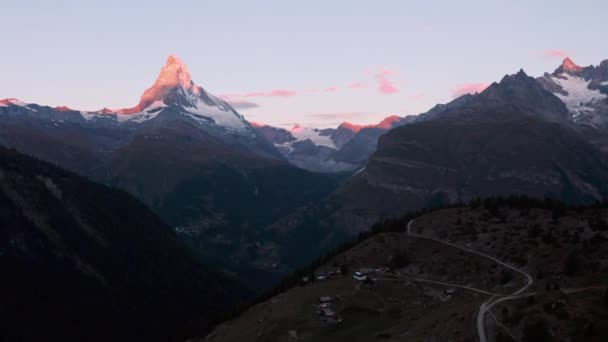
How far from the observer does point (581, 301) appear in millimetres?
103562

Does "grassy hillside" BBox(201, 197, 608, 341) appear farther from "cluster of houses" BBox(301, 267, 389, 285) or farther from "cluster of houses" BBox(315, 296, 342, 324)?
"cluster of houses" BBox(301, 267, 389, 285)

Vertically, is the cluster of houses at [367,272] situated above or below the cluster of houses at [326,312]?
above

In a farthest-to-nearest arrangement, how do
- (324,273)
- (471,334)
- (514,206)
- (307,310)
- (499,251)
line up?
(514,206) → (324,273) → (499,251) → (307,310) → (471,334)

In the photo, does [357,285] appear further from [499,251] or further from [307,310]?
[499,251]

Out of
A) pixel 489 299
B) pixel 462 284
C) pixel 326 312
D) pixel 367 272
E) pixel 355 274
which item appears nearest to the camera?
pixel 489 299

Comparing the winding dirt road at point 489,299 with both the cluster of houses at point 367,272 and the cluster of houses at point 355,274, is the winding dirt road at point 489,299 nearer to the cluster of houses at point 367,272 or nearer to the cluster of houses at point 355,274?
the cluster of houses at point 367,272

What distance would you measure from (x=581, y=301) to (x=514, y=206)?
87.4 meters

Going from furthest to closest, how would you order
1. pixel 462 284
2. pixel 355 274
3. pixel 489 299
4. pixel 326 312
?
pixel 355 274, pixel 462 284, pixel 326 312, pixel 489 299

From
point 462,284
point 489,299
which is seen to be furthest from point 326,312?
point 489,299

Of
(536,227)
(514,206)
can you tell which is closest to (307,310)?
(536,227)

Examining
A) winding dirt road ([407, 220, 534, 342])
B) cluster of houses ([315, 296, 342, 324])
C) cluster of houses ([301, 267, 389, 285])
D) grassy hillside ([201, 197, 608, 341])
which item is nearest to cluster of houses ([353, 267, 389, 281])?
cluster of houses ([301, 267, 389, 285])

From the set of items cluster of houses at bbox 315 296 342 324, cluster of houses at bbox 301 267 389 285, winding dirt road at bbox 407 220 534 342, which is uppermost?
winding dirt road at bbox 407 220 534 342

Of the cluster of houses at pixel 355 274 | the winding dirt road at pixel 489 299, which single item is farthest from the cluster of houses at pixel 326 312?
the winding dirt road at pixel 489 299

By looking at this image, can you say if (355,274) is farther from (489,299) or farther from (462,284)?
(489,299)
